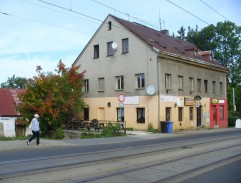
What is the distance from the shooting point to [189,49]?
122 feet

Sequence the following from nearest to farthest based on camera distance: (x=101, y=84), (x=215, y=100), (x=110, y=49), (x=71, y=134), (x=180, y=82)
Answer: (x=71, y=134) → (x=180, y=82) → (x=110, y=49) → (x=101, y=84) → (x=215, y=100)

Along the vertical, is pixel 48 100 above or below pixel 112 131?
above

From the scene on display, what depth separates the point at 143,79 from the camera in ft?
102

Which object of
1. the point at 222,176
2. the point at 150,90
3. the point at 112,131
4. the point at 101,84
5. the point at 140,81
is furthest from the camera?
the point at 101,84

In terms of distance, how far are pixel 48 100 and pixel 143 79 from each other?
8.98m

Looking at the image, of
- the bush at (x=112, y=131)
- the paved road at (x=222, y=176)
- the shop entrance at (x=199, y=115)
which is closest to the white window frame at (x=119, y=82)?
the bush at (x=112, y=131)

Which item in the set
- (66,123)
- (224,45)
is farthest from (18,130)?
(224,45)

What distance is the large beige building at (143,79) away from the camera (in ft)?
99.5

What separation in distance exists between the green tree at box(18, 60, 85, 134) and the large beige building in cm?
515

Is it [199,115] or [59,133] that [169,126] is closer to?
[199,115]

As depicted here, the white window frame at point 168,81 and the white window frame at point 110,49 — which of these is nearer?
the white window frame at point 168,81

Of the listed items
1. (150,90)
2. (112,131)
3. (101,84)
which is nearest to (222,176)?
(112,131)

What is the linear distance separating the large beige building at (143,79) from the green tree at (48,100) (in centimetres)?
515

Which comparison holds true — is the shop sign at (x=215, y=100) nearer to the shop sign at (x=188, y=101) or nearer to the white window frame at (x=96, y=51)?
the shop sign at (x=188, y=101)
